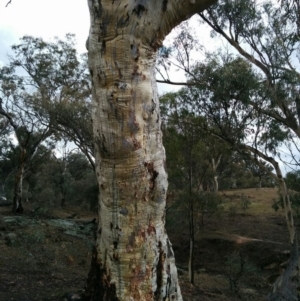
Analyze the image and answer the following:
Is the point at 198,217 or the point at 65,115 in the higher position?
the point at 65,115

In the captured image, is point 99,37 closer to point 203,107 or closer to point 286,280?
point 286,280

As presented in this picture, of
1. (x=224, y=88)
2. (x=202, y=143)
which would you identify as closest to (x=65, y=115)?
(x=202, y=143)

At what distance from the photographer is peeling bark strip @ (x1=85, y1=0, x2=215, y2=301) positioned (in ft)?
11.3

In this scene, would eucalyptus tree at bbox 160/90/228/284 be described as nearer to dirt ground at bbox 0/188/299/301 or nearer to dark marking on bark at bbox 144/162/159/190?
dirt ground at bbox 0/188/299/301

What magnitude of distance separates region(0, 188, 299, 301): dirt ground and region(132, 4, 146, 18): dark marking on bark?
123 inches

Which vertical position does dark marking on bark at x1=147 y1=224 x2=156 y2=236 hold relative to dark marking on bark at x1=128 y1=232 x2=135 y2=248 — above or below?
above

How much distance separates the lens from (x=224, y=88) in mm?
12531

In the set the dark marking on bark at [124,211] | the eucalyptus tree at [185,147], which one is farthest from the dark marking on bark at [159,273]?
the eucalyptus tree at [185,147]

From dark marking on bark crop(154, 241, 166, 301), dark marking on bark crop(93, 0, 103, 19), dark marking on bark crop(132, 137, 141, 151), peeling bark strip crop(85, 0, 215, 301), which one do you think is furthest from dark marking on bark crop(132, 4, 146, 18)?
dark marking on bark crop(154, 241, 166, 301)

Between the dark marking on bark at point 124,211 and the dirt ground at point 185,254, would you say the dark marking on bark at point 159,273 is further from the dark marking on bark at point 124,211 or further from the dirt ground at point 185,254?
the dirt ground at point 185,254

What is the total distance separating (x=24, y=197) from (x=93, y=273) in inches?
A: 940

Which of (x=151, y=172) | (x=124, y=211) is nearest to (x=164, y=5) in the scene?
(x=151, y=172)

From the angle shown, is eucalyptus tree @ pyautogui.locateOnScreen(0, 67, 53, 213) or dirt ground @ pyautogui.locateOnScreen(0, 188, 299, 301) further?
eucalyptus tree @ pyautogui.locateOnScreen(0, 67, 53, 213)

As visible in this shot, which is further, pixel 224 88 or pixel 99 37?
pixel 224 88
